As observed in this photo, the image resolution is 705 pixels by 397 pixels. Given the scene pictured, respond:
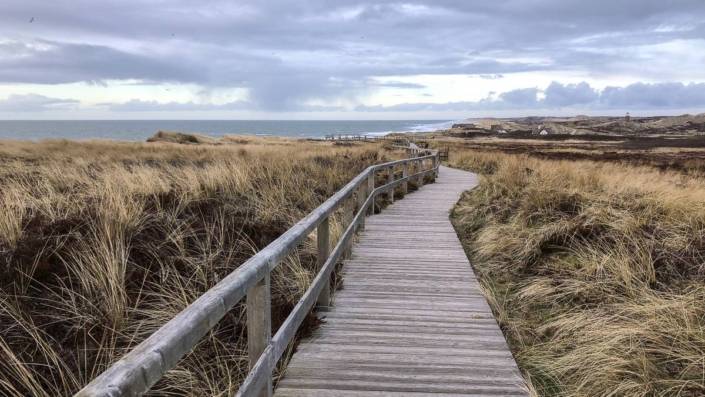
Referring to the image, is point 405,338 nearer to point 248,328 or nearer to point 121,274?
point 248,328

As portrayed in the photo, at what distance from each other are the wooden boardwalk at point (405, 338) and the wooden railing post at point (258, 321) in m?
0.79

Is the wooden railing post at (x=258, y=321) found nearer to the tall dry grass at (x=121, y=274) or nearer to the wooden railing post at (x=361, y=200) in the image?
the tall dry grass at (x=121, y=274)

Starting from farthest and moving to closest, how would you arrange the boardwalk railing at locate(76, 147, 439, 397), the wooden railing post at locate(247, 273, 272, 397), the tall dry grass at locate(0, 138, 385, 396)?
the tall dry grass at locate(0, 138, 385, 396), the wooden railing post at locate(247, 273, 272, 397), the boardwalk railing at locate(76, 147, 439, 397)

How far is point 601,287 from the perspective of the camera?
5.21 metres

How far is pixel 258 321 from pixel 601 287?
4021 mm

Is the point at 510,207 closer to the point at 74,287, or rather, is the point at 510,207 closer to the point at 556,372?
the point at 556,372

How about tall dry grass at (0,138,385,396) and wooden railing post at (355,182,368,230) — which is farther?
wooden railing post at (355,182,368,230)

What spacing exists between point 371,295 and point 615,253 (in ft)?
9.79

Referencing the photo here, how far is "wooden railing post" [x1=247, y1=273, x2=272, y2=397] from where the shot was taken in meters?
2.66

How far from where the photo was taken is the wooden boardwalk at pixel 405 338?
3539mm

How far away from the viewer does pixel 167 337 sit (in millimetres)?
Result: 1646

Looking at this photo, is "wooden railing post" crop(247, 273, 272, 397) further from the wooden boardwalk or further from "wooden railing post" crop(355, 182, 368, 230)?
"wooden railing post" crop(355, 182, 368, 230)

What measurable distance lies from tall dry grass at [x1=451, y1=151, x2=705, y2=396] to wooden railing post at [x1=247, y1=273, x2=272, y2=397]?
6.99 feet

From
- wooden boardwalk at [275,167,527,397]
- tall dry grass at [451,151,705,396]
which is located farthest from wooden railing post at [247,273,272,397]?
tall dry grass at [451,151,705,396]
